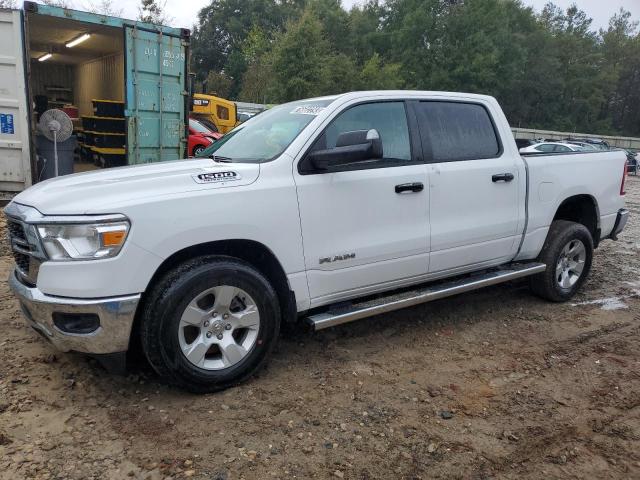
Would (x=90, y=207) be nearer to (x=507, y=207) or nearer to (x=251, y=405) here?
(x=251, y=405)

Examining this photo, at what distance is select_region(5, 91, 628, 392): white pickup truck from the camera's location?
2.93 m

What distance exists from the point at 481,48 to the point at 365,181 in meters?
51.2

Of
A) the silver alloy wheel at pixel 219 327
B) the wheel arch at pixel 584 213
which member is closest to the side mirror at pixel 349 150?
the silver alloy wheel at pixel 219 327

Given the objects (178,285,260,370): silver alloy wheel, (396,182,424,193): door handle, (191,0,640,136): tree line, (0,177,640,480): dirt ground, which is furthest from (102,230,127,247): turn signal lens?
(191,0,640,136): tree line

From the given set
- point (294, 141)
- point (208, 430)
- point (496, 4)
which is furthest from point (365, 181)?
point (496, 4)

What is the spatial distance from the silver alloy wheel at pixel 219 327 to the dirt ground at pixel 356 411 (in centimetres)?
26

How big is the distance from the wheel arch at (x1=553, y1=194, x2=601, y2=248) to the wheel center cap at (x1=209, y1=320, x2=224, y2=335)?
379 centimetres

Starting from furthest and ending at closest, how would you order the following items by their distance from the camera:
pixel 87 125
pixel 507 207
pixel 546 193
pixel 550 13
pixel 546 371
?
pixel 550 13 → pixel 87 125 → pixel 546 193 → pixel 507 207 → pixel 546 371

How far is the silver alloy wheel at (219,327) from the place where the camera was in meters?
3.17

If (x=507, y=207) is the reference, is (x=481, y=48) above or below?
above

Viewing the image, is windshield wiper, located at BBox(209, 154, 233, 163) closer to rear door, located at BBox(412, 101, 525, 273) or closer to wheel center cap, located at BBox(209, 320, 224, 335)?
wheel center cap, located at BBox(209, 320, 224, 335)

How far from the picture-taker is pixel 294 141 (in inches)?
141

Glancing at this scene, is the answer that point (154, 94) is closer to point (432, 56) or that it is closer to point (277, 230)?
point (277, 230)

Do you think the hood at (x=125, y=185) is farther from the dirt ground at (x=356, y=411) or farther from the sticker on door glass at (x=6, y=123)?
the sticker on door glass at (x=6, y=123)
